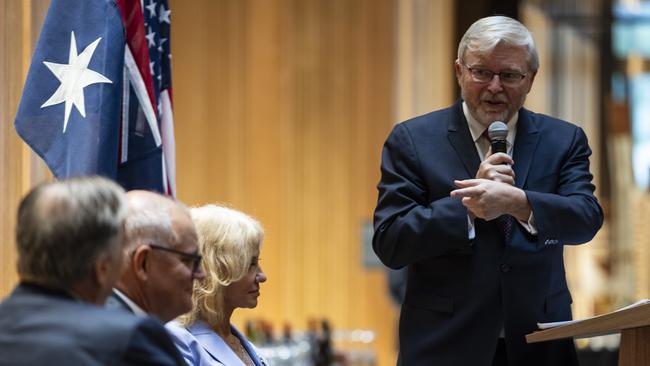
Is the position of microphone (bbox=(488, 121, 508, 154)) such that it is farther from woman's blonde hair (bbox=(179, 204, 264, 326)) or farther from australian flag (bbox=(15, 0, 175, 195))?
australian flag (bbox=(15, 0, 175, 195))

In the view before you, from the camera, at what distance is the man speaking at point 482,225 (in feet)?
14.0

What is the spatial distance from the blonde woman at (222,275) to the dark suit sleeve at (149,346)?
1417 millimetres

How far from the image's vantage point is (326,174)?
42.7ft

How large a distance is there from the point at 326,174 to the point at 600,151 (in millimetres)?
→ 10602

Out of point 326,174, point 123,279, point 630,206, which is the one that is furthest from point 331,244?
point 123,279

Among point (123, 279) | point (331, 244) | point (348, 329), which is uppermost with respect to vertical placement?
point (123, 279)

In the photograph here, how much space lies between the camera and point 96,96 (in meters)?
4.71

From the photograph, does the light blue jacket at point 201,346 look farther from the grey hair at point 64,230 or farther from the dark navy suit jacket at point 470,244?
the grey hair at point 64,230

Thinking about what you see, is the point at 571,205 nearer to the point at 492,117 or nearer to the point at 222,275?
the point at 492,117

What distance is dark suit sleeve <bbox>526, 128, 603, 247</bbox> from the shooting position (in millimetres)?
4238

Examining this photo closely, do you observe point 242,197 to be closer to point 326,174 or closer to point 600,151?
point 326,174

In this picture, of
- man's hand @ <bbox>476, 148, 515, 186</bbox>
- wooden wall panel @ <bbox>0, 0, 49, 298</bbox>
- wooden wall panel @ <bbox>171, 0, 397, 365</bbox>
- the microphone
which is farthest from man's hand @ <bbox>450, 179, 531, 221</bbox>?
wooden wall panel @ <bbox>171, 0, 397, 365</bbox>

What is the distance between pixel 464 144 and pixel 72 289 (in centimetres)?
185

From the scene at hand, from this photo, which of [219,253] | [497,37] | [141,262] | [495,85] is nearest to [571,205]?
[495,85]
